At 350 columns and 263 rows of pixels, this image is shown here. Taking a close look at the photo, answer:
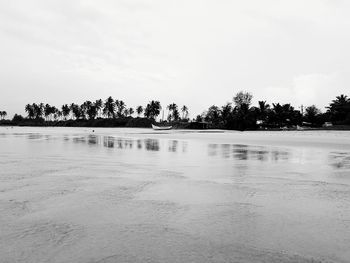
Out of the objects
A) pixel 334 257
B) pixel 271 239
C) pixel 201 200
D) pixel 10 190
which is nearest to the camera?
pixel 334 257

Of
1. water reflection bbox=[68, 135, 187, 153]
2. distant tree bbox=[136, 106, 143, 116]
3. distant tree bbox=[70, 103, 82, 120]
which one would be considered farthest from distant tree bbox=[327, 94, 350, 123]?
distant tree bbox=[70, 103, 82, 120]

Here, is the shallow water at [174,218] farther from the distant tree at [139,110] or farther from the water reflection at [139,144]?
the distant tree at [139,110]

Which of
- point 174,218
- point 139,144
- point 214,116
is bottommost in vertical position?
point 139,144

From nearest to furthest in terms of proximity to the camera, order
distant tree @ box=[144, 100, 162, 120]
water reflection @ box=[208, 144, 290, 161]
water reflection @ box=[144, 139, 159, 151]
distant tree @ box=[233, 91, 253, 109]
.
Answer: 1. water reflection @ box=[208, 144, 290, 161]
2. water reflection @ box=[144, 139, 159, 151]
3. distant tree @ box=[233, 91, 253, 109]
4. distant tree @ box=[144, 100, 162, 120]

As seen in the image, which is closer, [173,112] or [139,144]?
[139,144]

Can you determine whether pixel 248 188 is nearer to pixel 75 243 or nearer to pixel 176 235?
pixel 176 235

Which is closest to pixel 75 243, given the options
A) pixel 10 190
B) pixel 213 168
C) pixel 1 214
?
pixel 1 214

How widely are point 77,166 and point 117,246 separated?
862cm

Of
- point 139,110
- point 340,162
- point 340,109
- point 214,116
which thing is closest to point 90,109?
point 139,110

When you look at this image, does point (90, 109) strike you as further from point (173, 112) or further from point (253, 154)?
point (253, 154)

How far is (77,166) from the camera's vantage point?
1225 centimetres

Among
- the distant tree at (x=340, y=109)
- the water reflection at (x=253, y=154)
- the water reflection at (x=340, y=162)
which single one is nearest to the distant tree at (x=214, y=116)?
the distant tree at (x=340, y=109)

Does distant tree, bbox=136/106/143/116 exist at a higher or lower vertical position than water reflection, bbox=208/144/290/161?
higher

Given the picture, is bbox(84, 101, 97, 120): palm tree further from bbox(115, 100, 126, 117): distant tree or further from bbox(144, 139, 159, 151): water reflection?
bbox(144, 139, 159, 151): water reflection
